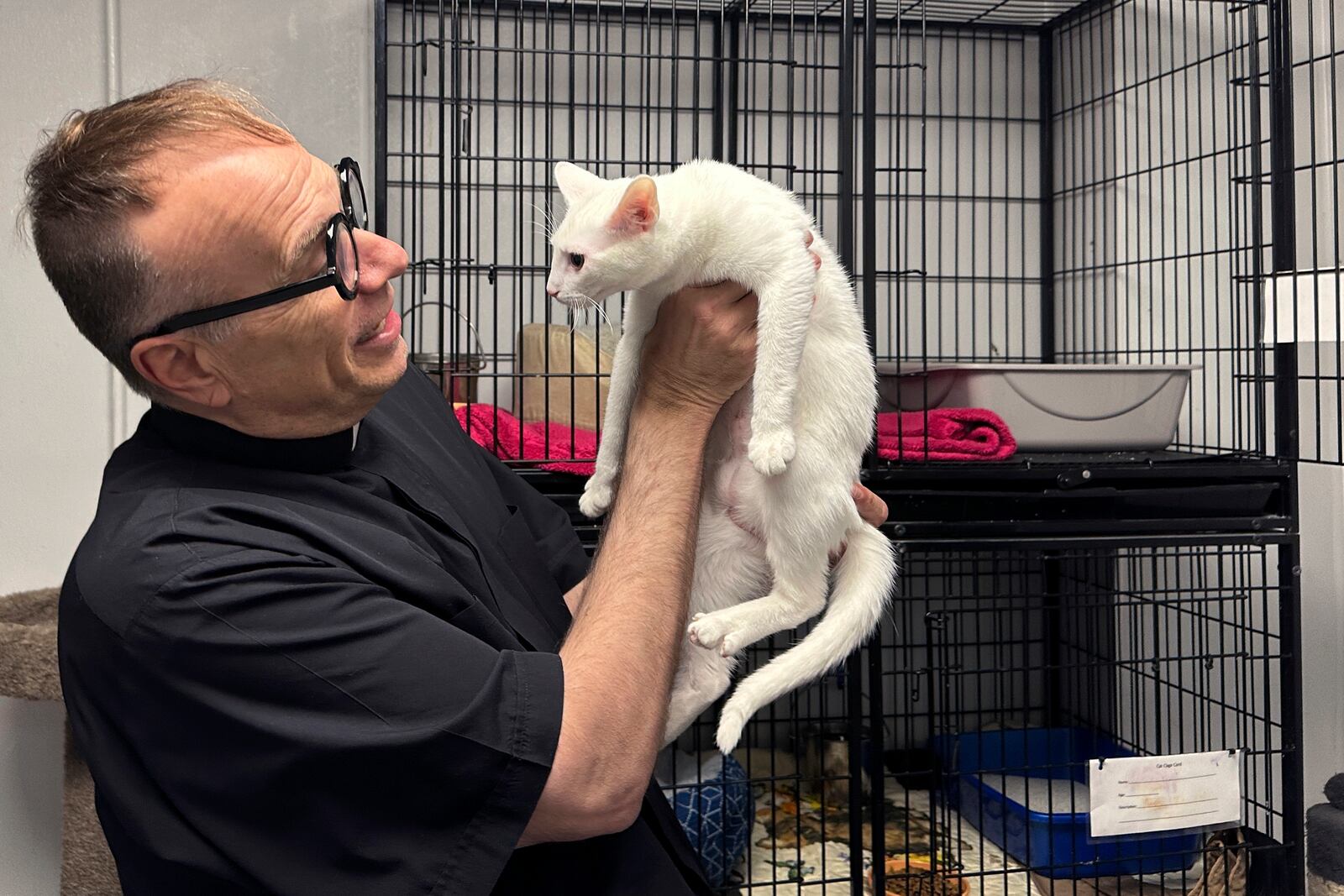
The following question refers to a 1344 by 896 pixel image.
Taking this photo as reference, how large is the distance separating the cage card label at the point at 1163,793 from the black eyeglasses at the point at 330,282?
1.60 metres

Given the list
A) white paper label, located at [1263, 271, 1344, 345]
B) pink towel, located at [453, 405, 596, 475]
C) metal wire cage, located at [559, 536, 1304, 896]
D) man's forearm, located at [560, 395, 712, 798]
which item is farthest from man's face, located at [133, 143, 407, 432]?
white paper label, located at [1263, 271, 1344, 345]

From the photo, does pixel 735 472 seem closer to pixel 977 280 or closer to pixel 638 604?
pixel 638 604

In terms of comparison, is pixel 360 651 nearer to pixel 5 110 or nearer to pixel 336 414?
pixel 336 414

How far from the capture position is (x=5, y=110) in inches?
88.4

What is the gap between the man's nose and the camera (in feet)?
3.14

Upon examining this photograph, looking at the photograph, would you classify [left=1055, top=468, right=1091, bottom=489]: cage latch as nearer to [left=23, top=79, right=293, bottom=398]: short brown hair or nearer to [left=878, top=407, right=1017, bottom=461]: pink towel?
[left=878, top=407, right=1017, bottom=461]: pink towel

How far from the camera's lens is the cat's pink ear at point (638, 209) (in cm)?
118

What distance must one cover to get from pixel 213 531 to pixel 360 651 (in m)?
0.14

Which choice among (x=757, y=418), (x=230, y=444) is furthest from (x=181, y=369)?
(x=757, y=418)

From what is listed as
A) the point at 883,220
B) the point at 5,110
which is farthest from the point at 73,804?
the point at 883,220

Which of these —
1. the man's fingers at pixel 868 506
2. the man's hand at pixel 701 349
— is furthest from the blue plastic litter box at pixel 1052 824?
the man's hand at pixel 701 349

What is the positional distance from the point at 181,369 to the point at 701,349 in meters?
0.50

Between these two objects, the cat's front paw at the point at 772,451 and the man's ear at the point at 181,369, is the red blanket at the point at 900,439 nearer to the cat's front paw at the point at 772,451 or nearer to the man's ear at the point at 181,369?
the cat's front paw at the point at 772,451

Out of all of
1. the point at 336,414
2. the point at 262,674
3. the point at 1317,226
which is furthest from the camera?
the point at 1317,226
